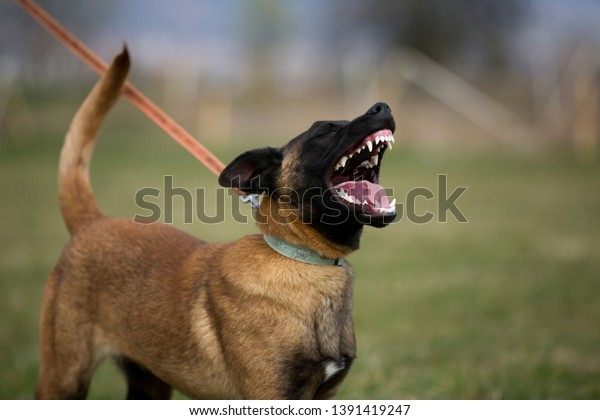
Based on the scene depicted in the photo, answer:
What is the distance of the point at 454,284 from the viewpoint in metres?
8.59

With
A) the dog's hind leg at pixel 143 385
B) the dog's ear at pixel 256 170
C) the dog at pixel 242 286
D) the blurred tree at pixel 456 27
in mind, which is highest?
the blurred tree at pixel 456 27

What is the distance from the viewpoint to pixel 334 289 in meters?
3.60

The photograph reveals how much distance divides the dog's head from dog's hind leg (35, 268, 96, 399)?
1247 mm

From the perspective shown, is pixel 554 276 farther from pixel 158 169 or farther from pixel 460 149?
pixel 460 149

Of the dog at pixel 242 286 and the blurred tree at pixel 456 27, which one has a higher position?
the blurred tree at pixel 456 27

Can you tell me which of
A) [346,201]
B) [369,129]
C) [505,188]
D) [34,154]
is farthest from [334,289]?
[34,154]

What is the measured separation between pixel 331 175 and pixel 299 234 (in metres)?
0.33

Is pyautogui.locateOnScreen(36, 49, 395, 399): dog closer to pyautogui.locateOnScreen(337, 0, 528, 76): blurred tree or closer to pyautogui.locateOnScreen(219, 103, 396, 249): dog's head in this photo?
pyautogui.locateOnScreen(219, 103, 396, 249): dog's head

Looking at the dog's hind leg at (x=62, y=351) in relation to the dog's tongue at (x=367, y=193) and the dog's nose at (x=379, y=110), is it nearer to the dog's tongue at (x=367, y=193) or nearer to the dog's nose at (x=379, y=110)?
the dog's tongue at (x=367, y=193)

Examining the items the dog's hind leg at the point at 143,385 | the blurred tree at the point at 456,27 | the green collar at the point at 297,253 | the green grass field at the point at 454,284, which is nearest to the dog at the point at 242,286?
the green collar at the point at 297,253

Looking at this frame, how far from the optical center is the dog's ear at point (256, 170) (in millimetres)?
3740

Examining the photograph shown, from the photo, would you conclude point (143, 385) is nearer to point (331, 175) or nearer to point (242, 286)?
point (242, 286)

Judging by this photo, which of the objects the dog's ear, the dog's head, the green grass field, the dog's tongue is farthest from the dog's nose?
the green grass field
